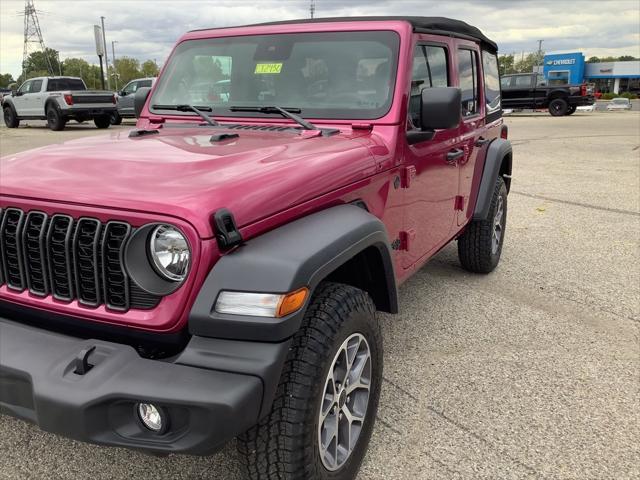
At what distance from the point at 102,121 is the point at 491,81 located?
57.5 ft

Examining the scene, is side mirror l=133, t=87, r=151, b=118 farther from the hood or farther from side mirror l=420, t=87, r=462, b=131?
side mirror l=420, t=87, r=462, b=131

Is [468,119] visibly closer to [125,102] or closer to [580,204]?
[580,204]

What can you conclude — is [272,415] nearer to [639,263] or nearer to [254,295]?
[254,295]

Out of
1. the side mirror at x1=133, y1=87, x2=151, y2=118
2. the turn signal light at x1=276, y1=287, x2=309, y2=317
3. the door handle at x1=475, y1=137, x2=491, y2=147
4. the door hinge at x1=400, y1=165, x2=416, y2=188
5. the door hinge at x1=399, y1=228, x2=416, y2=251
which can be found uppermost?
the side mirror at x1=133, y1=87, x2=151, y2=118

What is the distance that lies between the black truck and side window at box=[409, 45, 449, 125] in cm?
2483

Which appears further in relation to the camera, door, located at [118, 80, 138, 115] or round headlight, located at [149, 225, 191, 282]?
door, located at [118, 80, 138, 115]

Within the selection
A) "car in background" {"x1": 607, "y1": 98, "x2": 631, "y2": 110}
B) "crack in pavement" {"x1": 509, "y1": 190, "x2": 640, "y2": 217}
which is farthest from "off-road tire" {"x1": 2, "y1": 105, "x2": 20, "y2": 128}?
→ "car in background" {"x1": 607, "y1": 98, "x2": 631, "y2": 110}

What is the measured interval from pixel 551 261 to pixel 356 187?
346 cm

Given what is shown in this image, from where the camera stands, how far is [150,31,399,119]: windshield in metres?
3.04

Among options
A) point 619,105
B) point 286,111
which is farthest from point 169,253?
point 619,105

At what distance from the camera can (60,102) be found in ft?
60.8

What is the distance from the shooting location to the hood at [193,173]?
1.87 metres

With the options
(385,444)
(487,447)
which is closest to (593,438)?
(487,447)

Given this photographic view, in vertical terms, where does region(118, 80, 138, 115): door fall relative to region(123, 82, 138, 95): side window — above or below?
below
